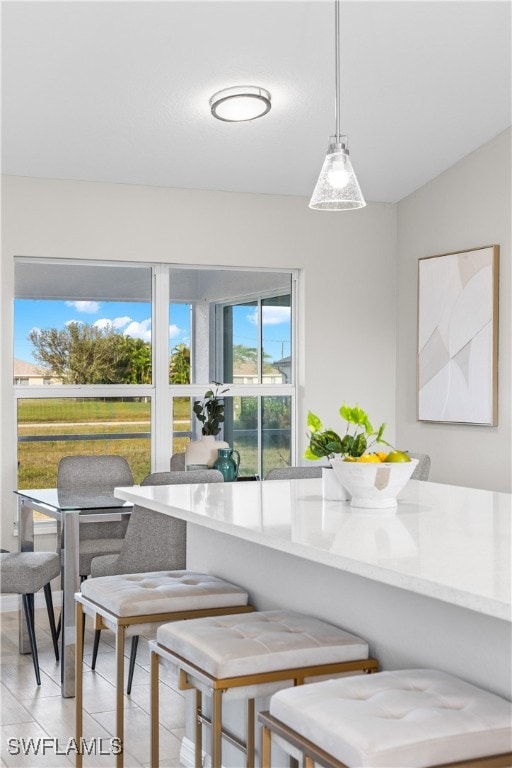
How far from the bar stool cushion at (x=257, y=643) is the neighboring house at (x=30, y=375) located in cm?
335

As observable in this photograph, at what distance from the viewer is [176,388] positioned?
230 inches

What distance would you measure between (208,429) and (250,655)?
3421 mm

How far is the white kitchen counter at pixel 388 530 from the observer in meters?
1.68

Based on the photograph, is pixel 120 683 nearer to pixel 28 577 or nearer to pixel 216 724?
pixel 216 724

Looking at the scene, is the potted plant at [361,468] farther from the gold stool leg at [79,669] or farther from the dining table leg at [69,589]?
the dining table leg at [69,589]

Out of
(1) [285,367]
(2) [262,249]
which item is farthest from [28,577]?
(2) [262,249]

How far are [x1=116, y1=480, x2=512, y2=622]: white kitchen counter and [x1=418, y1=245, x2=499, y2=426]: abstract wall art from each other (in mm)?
2257

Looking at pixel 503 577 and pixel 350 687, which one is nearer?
pixel 503 577

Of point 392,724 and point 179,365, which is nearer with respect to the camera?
point 392,724

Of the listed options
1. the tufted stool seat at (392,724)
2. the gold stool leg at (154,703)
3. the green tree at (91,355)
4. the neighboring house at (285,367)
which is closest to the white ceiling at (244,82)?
the green tree at (91,355)

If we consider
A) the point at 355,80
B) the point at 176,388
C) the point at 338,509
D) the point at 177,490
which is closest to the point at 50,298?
the point at 176,388

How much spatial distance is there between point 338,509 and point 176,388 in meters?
3.33

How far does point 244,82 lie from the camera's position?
4473 mm

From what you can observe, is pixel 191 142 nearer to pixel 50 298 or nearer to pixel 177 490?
pixel 50 298
